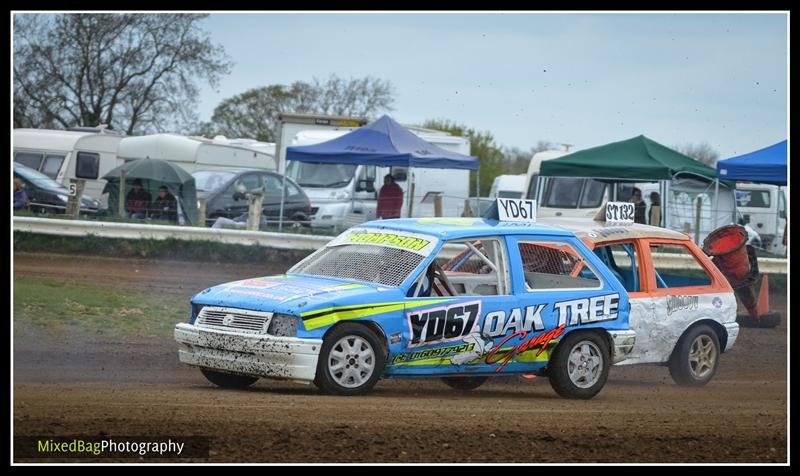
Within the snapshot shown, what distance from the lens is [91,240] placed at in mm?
18219

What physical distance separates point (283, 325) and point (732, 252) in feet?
28.3

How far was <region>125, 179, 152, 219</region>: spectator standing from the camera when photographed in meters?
20.8

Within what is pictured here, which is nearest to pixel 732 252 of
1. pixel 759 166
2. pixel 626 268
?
pixel 759 166

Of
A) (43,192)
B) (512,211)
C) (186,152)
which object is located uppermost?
(186,152)

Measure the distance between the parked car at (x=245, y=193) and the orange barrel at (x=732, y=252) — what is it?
362 inches

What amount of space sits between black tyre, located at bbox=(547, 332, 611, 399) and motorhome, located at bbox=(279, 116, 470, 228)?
1283 centimetres

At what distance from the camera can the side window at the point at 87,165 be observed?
89.0 ft

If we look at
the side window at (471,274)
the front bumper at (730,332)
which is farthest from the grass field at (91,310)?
the front bumper at (730,332)

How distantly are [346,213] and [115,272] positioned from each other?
8.27m

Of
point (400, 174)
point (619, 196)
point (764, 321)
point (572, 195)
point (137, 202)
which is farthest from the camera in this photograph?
point (400, 174)

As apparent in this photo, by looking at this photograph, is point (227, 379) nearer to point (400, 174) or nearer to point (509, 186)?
point (400, 174)

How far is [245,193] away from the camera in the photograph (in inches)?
897

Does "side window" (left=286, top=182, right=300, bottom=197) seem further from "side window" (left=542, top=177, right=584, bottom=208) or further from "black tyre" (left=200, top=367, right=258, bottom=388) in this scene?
"black tyre" (left=200, top=367, right=258, bottom=388)
